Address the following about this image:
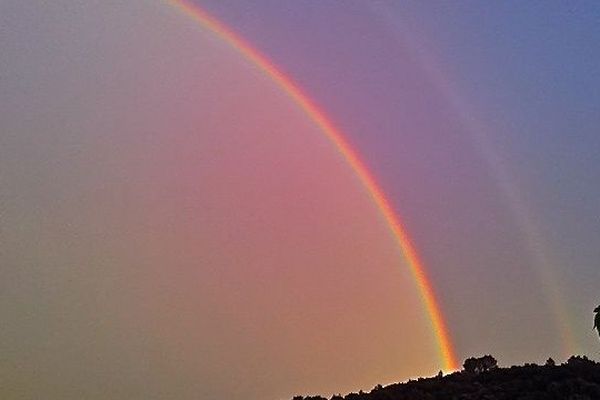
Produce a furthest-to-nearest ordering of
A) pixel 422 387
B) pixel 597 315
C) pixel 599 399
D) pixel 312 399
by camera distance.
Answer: pixel 597 315
pixel 312 399
pixel 422 387
pixel 599 399

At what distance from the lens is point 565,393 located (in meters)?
61.7

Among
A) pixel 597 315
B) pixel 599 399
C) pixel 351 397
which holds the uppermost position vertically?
pixel 597 315

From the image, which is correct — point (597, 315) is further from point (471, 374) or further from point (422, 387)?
point (422, 387)

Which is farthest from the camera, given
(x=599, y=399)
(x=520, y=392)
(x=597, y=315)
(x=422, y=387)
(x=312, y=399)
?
(x=597, y=315)

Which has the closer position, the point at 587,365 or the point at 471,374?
the point at 587,365

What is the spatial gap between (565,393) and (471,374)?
11963 mm

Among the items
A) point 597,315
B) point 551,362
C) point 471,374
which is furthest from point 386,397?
point 597,315

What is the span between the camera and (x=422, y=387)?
68812mm

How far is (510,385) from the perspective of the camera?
66.8 metres

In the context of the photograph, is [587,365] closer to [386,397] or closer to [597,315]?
[386,397]

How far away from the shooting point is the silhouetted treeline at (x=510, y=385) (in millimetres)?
62094

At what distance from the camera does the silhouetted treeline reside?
62094 millimetres

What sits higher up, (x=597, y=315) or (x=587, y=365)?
(x=597, y=315)

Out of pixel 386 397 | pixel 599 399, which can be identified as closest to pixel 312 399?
pixel 386 397
